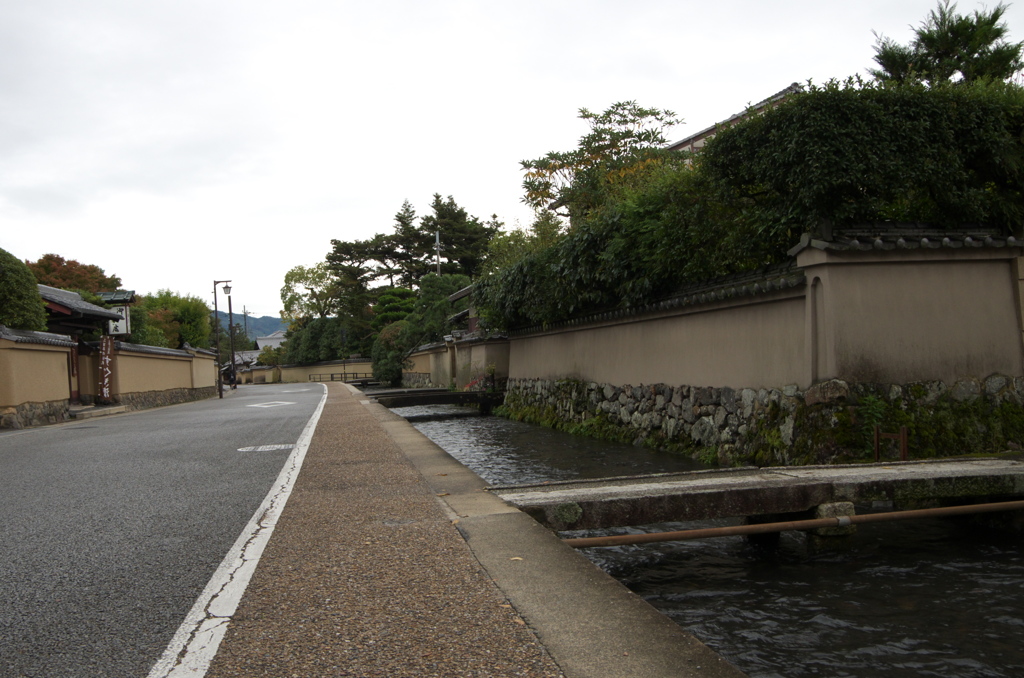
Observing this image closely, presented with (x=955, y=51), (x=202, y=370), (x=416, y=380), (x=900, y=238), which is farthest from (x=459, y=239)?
(x=900, y=238)

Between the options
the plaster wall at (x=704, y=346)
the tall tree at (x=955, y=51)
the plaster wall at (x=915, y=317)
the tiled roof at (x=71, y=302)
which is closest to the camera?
the plaster wall at (x=915, y=317)

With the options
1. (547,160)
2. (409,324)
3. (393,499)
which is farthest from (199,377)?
(393,499)

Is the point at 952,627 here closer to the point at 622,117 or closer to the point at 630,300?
the point at 630,300

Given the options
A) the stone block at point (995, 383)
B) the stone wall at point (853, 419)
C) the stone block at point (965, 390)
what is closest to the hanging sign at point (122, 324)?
the stone wall at point (853, 419)

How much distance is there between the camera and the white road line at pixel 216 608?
293 cm

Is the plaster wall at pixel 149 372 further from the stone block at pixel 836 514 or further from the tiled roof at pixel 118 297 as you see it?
the stone block at pixel 836 514

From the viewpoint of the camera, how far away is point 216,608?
3.59 m

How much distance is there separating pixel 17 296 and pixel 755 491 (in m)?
22.1

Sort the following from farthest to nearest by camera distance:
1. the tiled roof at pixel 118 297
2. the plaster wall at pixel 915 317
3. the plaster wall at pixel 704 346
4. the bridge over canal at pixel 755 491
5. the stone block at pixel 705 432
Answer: the tiled roof at pixel 118 297 → the stone block at pixel 705 432 → the plaster wall at pixel 704 346 → the plaster wall at pixel 915 317 → the bridge over canal at pixel 755 491

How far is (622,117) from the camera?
2836cm

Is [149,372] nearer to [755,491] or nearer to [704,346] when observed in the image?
[704,346]

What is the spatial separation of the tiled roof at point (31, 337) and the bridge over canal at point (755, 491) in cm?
1775

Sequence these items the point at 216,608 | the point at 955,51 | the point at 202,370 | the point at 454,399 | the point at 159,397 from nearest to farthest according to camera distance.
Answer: the point at 216,608 < the point at 955,51 < the point at 454,399 < the point at 159,397 < the point at 202,370

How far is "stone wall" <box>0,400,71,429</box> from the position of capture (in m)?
18.5
